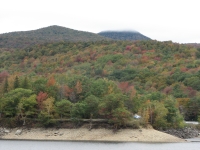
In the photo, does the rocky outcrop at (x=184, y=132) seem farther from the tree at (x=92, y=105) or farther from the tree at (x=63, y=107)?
the tree at (x=63, y=107)

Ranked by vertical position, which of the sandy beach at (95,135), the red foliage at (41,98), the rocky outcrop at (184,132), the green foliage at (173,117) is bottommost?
the rocky outcrop at (184,132)

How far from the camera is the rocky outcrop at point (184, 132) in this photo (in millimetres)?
72544

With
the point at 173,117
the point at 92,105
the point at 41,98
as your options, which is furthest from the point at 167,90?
the point at 41,98

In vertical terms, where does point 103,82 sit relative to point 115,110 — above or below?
above

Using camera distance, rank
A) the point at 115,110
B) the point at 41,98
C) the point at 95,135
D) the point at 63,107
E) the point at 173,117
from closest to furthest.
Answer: the point at 95,135 < the point at 115,110 < the point at 63,107 < the point at 41,98 < the point at 173,117

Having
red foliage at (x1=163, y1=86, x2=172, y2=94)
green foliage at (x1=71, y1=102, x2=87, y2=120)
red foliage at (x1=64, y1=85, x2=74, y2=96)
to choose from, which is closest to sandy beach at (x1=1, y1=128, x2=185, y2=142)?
green foliage at (x1=71, y1=102, x2=87, y2=120)

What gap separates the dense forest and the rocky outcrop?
1.54 m

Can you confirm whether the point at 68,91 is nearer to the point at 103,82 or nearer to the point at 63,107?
the point at 63,107

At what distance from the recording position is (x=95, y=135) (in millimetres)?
69125

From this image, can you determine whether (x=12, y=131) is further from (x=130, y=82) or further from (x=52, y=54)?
(x=52, y=54)

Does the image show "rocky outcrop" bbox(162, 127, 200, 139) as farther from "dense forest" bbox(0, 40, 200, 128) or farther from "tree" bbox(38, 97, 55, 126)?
"tree" bbox(38, 97, 55, 126)

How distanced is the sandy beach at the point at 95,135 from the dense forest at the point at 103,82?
187cm

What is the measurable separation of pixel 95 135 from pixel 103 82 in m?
16.6

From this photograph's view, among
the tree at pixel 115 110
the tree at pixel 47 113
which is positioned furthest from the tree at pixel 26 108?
the tree at pixel 115 110
